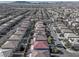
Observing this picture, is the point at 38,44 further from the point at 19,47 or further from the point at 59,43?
the point at 59,43

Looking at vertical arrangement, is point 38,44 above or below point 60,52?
above

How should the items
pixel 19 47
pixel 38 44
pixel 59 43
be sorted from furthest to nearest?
pixel 59 43 → pixel 19 47 → pixel 38 44

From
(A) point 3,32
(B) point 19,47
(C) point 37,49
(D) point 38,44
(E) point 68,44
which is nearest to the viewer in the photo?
(C) point 37,49

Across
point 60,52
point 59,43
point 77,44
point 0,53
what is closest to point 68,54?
point 60,52

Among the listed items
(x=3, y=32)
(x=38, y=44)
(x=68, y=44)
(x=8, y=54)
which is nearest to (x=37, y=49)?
(x=38, y=44)

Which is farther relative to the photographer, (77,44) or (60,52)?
(77,44)

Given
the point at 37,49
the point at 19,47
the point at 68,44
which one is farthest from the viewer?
the point at 68,44

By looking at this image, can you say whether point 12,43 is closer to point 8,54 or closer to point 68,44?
point 8,54

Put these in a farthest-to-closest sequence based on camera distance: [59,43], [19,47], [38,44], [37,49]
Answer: [59,43], [19,47], [38,44], [37,49]

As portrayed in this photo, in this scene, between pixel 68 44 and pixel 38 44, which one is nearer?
pixel 38 44
